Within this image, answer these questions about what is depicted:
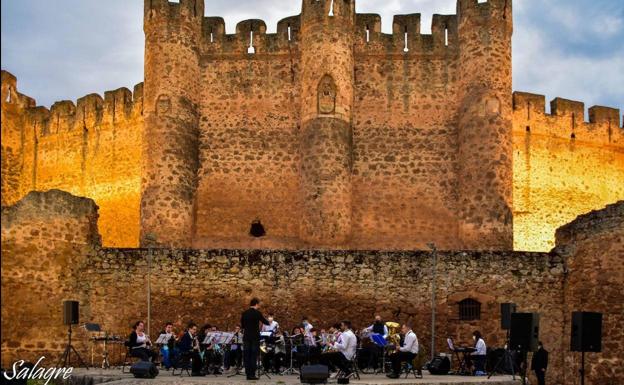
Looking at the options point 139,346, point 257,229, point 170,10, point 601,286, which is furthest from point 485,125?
point 139,346

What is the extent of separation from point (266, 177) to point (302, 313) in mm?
7516

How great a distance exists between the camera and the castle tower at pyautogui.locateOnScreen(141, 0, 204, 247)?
83.8 feet

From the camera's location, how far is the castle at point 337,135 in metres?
25.5

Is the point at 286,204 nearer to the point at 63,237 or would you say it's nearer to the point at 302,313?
the point at 302,313

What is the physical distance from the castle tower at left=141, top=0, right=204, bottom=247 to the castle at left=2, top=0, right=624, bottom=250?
0.04 metres

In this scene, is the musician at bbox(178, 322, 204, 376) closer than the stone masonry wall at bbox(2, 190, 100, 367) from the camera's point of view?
Yes

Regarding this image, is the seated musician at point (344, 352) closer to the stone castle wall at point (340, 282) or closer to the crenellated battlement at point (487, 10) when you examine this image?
the stone castle wall at point (340, 282)

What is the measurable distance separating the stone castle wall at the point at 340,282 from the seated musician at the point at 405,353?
4.32 metres

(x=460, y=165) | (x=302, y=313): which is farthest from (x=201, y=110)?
(x=302, y=313)

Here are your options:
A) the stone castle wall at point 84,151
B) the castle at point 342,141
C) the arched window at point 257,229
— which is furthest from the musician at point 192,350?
the stone castle wall at point 84,151

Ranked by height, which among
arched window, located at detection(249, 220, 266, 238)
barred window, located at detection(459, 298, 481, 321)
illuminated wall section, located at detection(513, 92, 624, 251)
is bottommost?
barred window, located at detection(459, 298, 481, 321)

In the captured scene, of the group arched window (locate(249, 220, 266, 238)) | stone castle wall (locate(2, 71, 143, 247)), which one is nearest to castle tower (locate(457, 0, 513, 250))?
arched window (locate(249, 220, 266, 238))

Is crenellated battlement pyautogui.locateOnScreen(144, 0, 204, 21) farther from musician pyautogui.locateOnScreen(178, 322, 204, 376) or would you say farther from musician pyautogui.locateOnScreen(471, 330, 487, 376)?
musician pyautogui.locateOnScreen(471, 330, 487, 376)

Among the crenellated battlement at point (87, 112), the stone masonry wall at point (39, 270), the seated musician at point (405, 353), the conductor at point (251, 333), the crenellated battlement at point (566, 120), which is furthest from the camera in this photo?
the crenellated battlement at point (87, 112)
